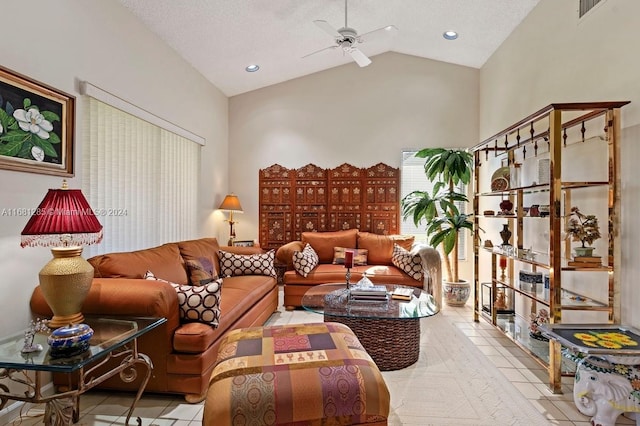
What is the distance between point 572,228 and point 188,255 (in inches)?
128

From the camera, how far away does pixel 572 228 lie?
2.59 metres

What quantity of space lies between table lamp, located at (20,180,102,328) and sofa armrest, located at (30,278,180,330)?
7.2 inches

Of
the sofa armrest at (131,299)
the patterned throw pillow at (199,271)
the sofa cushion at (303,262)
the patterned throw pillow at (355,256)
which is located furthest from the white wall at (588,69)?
the patterned throw pillow at (199,271)

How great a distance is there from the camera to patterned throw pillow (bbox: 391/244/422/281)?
4.32 m

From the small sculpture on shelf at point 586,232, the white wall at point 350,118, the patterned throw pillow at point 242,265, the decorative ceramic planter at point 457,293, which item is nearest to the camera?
the small sculpture on shelf at point 586,232

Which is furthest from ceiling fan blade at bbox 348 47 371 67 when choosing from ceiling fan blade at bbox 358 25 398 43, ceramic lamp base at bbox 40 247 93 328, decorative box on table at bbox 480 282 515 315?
ceramic lamp base at bbox 40 247 93 328

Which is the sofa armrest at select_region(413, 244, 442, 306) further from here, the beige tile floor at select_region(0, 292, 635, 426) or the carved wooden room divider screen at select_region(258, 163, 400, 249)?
the beige tile floor at select_region(0, 292, 635, 426)

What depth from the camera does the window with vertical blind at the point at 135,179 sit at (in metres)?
2.97

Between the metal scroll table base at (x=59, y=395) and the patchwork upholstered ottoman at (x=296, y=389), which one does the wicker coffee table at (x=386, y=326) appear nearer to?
the patchwork upholstered ottoman at (x=296, y=389)

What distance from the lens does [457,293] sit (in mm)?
4641

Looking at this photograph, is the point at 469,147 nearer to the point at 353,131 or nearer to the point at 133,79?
the point at 353,131

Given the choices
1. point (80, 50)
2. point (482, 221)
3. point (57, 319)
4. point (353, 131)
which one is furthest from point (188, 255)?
point (482, 221)

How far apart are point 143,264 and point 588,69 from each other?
150 inches

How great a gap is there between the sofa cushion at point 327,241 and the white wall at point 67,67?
221cm
